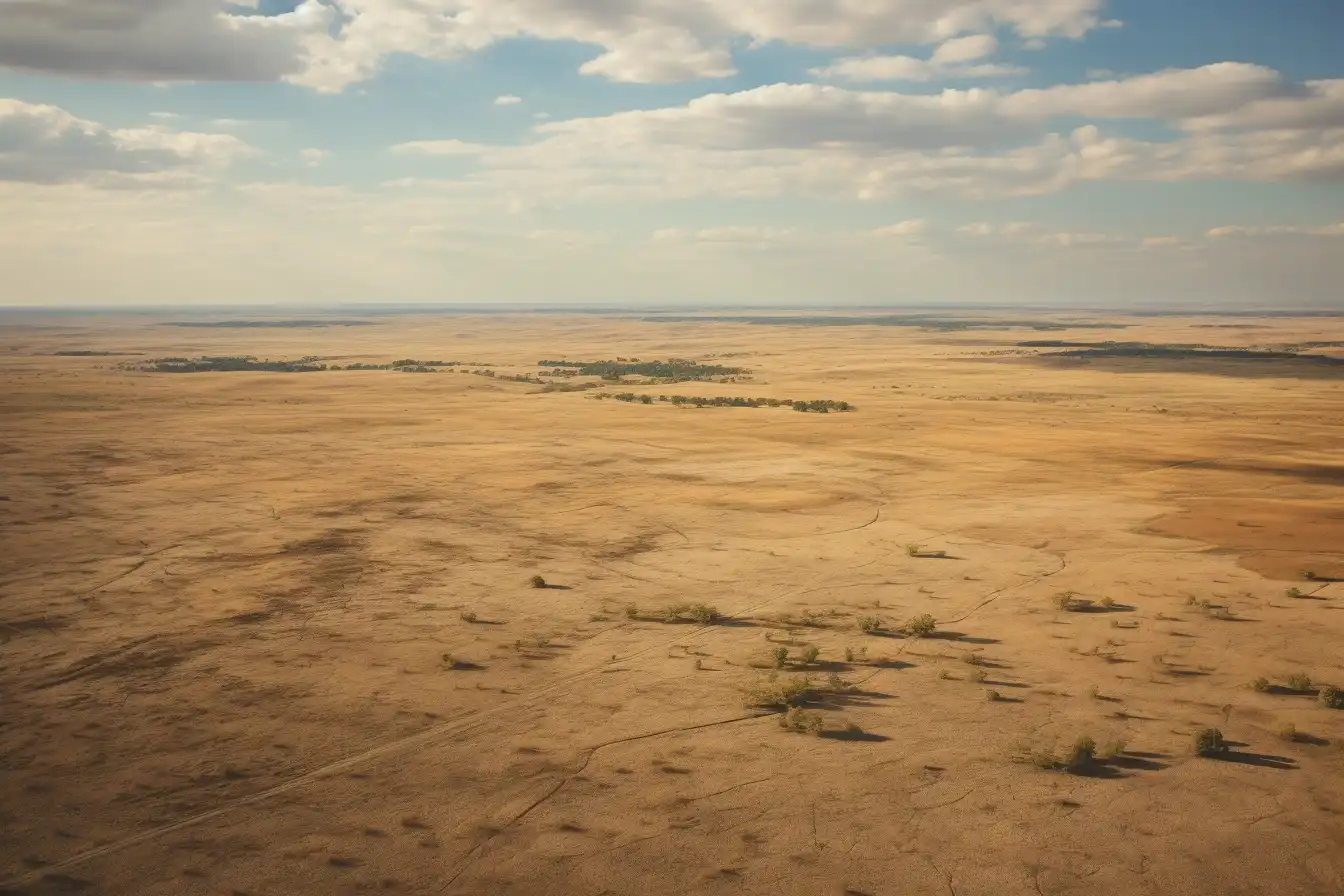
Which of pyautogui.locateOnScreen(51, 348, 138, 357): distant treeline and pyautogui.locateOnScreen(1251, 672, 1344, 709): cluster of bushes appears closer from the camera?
pyautogui.locateOnScreen(1251, 672, 1344, 709): cluster of bushes

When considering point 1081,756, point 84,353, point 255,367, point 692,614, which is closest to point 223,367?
point 255,367

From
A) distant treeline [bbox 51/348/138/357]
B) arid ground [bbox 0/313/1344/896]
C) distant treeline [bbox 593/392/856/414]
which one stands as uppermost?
distant treeline [bbox 51/348/138/357]

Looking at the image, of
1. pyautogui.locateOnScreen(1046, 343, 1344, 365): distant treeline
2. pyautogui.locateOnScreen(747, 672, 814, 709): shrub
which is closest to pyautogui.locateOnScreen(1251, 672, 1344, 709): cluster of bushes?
pyautogui.locateOnScreen(747, 672, 814, 709): shrub

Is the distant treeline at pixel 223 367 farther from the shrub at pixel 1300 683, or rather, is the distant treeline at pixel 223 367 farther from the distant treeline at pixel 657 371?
the shrub at pixel 1300 683

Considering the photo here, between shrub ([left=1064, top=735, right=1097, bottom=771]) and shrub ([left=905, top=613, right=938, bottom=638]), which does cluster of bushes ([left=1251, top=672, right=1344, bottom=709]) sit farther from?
shrub ([left=905, top=613, right=938, bottom=638])

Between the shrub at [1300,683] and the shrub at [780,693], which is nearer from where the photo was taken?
the shrub at [780,693]

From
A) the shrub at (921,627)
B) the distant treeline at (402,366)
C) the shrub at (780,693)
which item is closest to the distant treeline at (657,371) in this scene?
the distant treeline at (402,366)

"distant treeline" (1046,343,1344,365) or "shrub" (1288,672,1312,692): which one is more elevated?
"distant treeline" (1046,343,1344,365)

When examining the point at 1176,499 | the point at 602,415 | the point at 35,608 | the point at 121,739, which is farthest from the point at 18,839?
the point at 602,415

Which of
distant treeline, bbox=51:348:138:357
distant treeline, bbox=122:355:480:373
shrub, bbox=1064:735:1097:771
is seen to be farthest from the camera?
distant treeline, bbox=51:348:138:357
